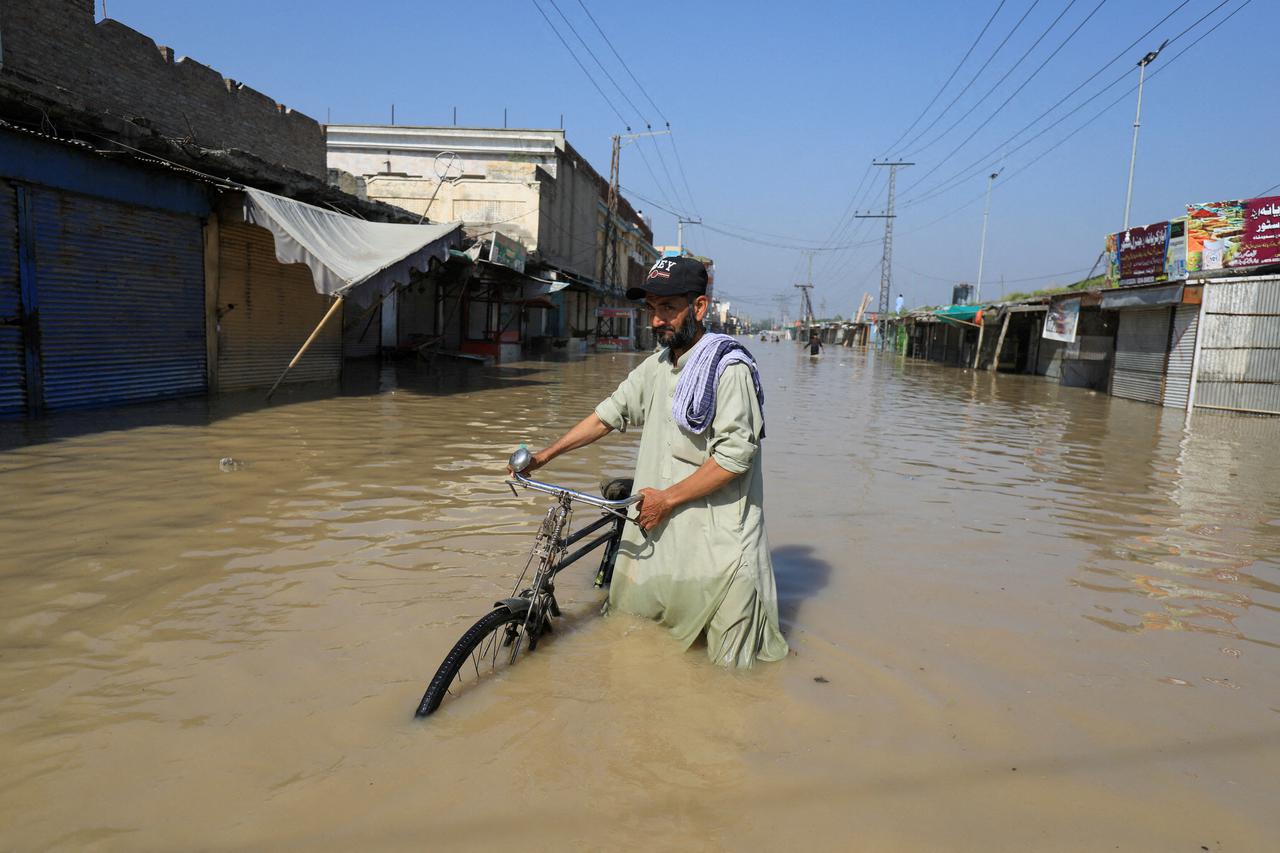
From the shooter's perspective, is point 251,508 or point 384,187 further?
point 384,187

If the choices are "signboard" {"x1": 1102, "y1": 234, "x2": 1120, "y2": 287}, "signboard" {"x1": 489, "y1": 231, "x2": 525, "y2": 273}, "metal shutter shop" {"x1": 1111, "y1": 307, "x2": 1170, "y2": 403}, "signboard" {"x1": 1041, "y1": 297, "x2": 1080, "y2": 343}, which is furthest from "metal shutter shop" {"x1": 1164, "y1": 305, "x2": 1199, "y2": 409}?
"signboard" {"x1": 489, "y1": 231, "x2": 525, "y2": 273}

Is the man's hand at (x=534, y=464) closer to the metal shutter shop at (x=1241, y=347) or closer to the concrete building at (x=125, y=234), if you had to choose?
the concrete building at (x=125, y=234)

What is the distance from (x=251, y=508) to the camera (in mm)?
5398

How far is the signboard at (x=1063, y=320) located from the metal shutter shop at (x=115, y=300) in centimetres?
2227

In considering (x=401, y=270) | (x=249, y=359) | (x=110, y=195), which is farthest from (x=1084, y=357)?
(x=110, y=195)

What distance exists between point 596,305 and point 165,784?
145 feet

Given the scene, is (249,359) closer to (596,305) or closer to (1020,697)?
(1020,697)

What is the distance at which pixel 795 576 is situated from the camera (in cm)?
473

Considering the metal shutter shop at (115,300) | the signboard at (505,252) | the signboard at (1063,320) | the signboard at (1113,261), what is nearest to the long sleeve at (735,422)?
the metal shutter shop at (115,300)

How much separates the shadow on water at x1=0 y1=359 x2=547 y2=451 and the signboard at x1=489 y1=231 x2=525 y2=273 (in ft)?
8.71

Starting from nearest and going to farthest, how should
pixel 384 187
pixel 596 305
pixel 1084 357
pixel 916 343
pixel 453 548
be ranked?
pixel 453 548, pixel 1084 357, pixel 384 187, pixel 596 305, pixel 916 343

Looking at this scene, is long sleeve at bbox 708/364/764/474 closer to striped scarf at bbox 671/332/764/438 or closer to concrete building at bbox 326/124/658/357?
striped scarf at bbox 671/332/764/438

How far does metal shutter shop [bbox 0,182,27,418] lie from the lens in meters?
7.89

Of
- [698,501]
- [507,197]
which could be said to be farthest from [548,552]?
[507,197]
